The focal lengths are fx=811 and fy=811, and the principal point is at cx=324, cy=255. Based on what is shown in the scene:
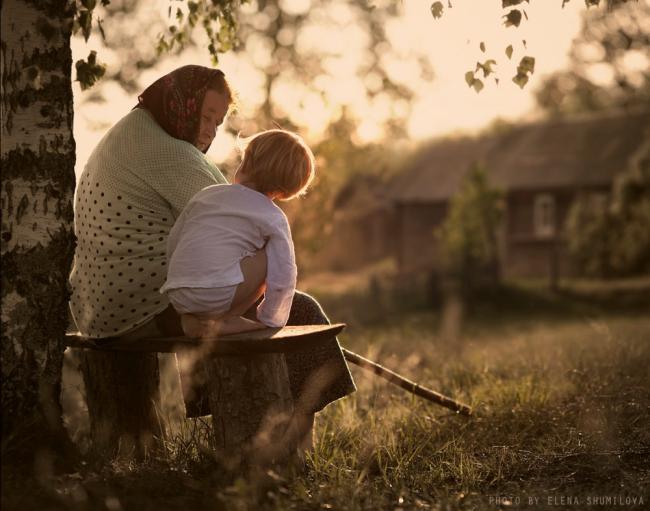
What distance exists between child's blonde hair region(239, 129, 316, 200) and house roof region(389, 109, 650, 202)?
24.8 m

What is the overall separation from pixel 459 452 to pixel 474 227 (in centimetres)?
1710

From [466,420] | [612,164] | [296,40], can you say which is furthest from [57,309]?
[612,164]

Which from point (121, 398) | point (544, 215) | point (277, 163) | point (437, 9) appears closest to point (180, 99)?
point (277, 163)

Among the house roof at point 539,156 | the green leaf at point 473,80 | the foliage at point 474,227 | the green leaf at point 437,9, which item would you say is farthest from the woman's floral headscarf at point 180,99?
the house roof at point 539,156

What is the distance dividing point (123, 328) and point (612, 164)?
25.9 metres

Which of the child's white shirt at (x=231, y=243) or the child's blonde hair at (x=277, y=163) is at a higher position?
the child's blonde hair at (x=277, y=163)

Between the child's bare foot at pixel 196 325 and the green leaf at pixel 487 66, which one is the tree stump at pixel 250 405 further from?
the green leaf at pixel 487 66

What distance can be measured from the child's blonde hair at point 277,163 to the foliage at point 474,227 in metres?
17.1

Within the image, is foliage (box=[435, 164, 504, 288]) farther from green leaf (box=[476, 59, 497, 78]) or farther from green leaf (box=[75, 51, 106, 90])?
green leaf (box=[75, 51, 106, 90])

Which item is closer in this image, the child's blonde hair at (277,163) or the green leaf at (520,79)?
the child's blonde hair at (277,163)

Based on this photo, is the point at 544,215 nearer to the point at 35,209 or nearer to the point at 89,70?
the point at 89,70

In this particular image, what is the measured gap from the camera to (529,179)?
2798 cm

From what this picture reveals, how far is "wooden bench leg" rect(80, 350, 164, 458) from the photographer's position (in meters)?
4.30

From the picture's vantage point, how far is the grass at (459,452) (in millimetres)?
3199
